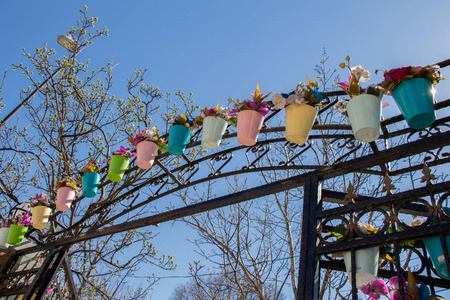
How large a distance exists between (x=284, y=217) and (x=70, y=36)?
191 inches

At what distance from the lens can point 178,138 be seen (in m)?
2.36

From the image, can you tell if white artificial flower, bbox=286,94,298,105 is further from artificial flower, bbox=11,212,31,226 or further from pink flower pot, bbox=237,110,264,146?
artificial flower, bbox=11,212,31,226

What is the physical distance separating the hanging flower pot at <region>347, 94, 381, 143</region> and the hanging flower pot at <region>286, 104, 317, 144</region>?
9.4 inches

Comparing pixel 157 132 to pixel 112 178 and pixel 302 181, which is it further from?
pixel 302 181

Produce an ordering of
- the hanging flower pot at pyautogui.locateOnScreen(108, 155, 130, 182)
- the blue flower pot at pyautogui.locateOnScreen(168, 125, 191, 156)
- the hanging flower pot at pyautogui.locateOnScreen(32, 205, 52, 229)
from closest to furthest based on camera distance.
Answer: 1. the blue flower pot at pyautogui.locateOnScreen(168, 125, 191, 156)
2. the hanging flower pot at pyautogui.locateOnScreen(108, 155, 130, 182)
3. the hanging flower pot at pyautogui.locateOnScreen(32, 205, 52, 229)

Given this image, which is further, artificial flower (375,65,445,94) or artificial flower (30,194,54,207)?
artificial flower (30,194,54,207)

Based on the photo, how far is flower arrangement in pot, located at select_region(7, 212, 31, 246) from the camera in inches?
126

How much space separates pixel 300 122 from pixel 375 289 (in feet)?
2.83

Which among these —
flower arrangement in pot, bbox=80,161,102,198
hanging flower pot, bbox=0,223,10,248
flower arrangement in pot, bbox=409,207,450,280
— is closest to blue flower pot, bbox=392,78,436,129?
flower arrangement in pot, bbox=409,207,450,280

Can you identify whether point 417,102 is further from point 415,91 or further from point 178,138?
point 178,138

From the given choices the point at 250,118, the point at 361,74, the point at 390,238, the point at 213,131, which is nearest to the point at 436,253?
the point at 390,238

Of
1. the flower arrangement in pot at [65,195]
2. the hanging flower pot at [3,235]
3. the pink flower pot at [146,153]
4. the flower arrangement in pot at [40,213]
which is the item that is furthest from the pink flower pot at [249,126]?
the hanging flower pot at [3,235]

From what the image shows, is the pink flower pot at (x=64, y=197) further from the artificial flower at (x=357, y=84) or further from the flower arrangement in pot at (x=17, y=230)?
the artificial flower at (x=357, y=84)

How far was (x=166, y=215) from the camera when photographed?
8.21 ft
